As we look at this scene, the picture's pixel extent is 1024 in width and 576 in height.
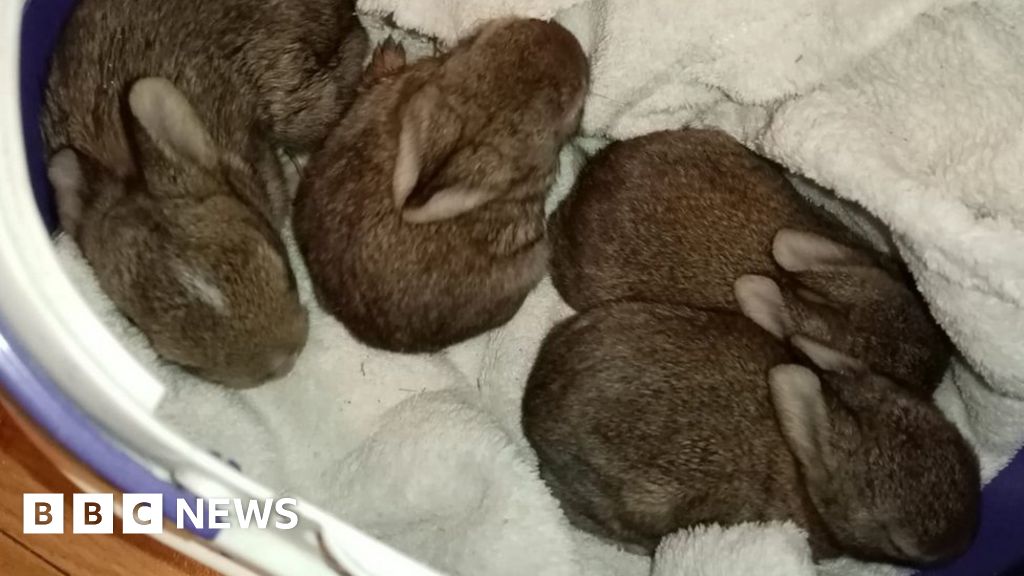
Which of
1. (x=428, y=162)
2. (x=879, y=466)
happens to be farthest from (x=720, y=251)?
(x=428, y=162)

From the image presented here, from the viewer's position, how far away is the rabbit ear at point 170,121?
2051 mm

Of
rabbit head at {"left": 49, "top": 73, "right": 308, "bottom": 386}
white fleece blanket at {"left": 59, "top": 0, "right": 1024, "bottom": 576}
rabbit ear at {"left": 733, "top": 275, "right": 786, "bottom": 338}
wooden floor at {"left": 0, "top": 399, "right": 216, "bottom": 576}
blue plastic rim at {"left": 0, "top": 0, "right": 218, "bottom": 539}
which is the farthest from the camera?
wooden floor at {"left": 0, "top": 399, "right": 216, "bottom": 576}

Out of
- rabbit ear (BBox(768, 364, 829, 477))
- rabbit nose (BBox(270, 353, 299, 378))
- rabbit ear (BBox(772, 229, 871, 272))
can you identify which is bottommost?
rabbit nose (BBox(270, 353, 299, 378))

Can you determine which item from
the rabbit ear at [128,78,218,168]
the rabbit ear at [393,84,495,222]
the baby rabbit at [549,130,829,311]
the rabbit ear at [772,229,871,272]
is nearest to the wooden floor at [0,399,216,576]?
the rabbit ear at [128,78,218,168]

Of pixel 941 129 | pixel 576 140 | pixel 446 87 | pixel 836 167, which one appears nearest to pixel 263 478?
pixel 446 87

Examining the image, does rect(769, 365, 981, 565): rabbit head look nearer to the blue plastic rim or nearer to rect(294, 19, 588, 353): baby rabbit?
rect(294, 19, 588, 353): baby rabbit

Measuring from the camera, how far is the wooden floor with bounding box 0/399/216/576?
2.48 m

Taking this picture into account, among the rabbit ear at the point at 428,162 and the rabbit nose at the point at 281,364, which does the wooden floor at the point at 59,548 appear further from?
the rabbit ear at the point at 428,162

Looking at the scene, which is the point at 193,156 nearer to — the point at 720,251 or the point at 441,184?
the point at 441,184

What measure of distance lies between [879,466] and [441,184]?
976 millimetres

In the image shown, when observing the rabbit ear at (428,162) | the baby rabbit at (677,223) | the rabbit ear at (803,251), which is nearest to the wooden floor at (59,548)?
the rabbit ear at (428,162)

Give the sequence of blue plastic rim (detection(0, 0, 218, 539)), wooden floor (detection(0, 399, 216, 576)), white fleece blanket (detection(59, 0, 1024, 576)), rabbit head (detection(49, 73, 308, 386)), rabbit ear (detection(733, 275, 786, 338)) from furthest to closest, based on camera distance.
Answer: wooden floor (detection(0, 399, 216, 576)) < rabbit ear (detection(733, 275, 786, 338)) < white fleece blanket (detection(59, 0, 1024, 576)) < rabbit head (detection(49, 73, 308, 386)) < blue plastic rim (detection(0, 0, 218, 539))

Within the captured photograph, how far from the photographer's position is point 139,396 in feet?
6.19

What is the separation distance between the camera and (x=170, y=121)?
2094mm
